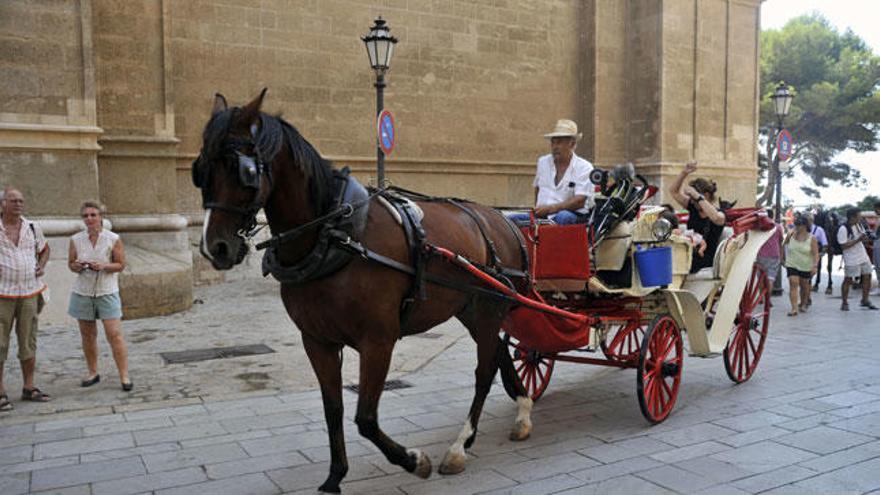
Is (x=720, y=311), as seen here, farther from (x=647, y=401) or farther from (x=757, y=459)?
(x=757, y=459)

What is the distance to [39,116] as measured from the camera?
8.93 meters

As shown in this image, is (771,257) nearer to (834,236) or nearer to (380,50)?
(380,50)

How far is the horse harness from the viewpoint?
349 centimetres

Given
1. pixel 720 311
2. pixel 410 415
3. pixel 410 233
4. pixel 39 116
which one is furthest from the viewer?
pixel 39 116

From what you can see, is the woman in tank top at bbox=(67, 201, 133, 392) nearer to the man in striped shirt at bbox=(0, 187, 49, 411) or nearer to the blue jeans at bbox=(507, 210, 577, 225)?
the man in striped shirt at bbox=(0, 187, 49, 411)

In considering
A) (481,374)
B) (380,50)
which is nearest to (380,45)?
(380,50)

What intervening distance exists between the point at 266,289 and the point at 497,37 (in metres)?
7.21

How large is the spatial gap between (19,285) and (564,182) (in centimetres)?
446

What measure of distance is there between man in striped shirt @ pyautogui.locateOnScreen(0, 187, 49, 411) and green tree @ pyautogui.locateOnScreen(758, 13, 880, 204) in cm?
3401

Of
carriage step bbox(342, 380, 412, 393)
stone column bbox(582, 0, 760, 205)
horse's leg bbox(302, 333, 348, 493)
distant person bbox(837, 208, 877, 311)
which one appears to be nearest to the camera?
horse's leg bbox(302, 333, 348, 493)

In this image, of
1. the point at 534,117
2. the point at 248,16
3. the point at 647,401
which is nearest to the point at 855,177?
the point at 534,117

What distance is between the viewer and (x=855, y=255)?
1216 centimetres

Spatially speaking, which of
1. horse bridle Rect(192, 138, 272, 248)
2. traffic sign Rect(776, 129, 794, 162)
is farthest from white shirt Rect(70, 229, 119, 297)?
traffic sign Rect(776, 129, 794, 162)

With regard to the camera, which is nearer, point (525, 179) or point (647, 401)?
point (647, 401)
